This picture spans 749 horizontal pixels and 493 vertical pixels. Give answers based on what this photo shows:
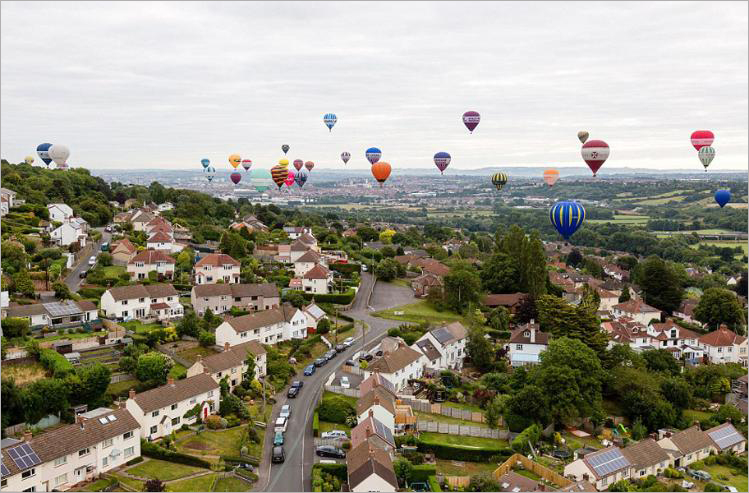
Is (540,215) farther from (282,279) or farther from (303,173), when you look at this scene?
(282,279)

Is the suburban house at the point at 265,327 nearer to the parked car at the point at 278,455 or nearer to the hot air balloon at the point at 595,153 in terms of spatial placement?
the parked car at the point at 278,455

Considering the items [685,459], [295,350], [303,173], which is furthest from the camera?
[303,173]

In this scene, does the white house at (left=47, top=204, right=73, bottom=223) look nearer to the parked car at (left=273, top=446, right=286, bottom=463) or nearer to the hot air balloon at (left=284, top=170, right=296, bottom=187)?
the hot air balloon at (left=284, top=170, right=296, bottom=187)

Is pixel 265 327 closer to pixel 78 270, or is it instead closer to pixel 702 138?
pixel 78 270

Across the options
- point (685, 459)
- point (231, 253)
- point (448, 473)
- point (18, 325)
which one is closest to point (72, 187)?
point (231, 253)

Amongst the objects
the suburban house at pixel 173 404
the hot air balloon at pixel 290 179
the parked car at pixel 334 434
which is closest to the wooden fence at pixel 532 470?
the parked car at pixel 334 434
